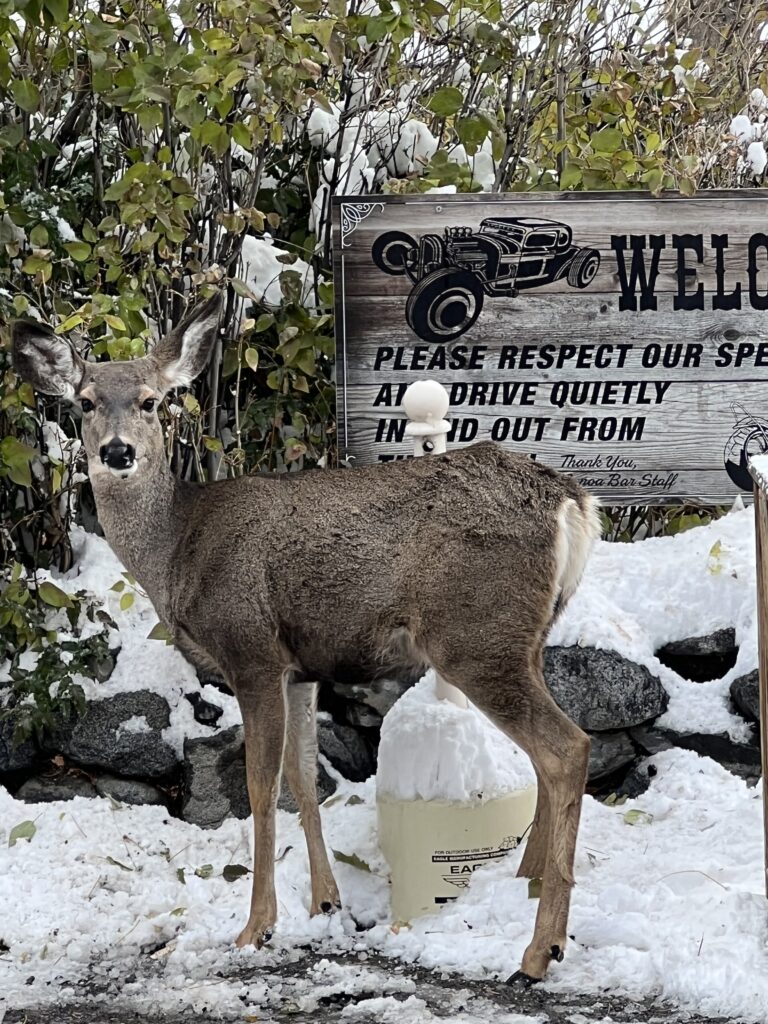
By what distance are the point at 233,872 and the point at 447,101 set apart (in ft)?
12.9

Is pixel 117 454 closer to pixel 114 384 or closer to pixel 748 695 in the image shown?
pixel 114 384

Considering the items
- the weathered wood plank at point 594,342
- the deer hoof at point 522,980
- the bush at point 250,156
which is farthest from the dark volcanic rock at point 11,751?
the deer hoof at point 522,980

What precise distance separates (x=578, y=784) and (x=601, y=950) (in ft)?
1.90

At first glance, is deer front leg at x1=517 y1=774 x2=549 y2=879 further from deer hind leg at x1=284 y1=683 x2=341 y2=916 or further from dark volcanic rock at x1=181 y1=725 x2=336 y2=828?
dark volcanic rock at x1=181 y1=725 x2=336 y2=828

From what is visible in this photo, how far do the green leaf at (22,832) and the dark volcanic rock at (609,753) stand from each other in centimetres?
243

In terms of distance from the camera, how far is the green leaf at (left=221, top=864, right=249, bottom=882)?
216 inches

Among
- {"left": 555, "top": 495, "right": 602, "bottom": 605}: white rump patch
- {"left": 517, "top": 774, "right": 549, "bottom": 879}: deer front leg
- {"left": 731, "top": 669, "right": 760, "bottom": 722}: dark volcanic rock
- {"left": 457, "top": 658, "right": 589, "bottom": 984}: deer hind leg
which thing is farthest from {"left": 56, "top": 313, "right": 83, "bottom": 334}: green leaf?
{"left": 731, "top": 669, "right": 760, "bottom": 722}: dark volcanic rock

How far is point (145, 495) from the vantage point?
5.25 meters

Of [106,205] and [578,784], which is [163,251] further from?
[578,784]

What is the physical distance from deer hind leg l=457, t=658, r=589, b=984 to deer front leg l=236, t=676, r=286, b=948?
0.79m

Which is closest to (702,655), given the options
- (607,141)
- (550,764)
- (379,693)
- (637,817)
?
(637,817)

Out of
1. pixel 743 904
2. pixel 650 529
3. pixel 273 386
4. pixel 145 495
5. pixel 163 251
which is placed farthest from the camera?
pixel 650 529

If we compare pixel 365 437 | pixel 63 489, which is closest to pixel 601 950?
pixel 365 437

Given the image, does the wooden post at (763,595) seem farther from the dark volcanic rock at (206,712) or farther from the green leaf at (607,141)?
the green leaf at (607,141)
